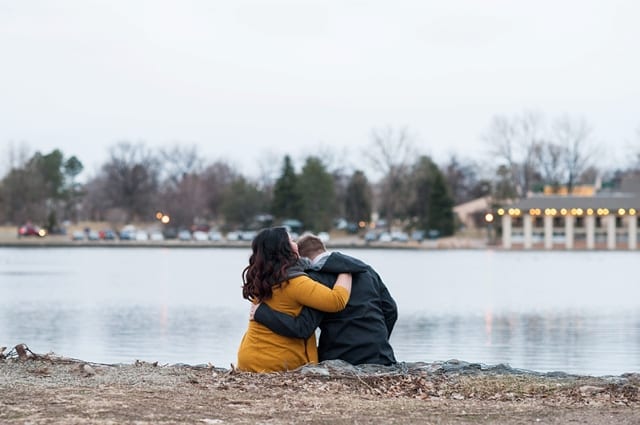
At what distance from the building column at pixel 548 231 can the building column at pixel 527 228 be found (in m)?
1.26

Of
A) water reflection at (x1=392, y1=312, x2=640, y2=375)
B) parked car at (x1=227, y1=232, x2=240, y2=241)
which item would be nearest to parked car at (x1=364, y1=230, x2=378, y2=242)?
parked car at (x1=227, y1=232, x2=240, y2=241)

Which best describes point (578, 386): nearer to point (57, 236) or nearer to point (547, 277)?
point (547, 277)

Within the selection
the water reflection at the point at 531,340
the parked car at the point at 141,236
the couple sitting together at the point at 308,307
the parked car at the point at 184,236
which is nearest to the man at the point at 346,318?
the couple sitting together at the point at 308,307

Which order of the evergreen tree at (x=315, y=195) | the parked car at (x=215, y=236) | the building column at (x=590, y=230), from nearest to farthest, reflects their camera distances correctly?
1. the building column at (x=590, y=230)
2. the evergreen tree at (x=315, y=195)
3. the parked car at (x=215, y=236)

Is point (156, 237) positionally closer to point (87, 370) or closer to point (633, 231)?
point (633, 231)

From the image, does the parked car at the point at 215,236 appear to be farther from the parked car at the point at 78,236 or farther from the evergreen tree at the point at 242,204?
the parked car at the point at 78,236

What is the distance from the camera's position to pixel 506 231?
95375 millimetres

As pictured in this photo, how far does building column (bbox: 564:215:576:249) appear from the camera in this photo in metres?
95.2

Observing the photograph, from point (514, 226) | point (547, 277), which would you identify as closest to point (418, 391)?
point (547, 277)

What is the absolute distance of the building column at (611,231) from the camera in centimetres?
9462

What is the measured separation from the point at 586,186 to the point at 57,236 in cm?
5099

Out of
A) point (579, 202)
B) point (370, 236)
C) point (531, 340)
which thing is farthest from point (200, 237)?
point (531, 340)

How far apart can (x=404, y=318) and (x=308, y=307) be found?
1593cm

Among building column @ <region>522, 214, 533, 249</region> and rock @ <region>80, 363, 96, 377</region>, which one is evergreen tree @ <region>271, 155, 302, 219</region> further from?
rock @ <region>80, 363, 96, 377</region>
